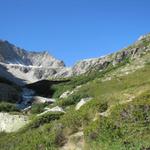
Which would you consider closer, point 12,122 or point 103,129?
point 103,129

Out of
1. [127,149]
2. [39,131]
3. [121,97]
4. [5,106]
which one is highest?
[5,106]

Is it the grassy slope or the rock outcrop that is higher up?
the rock outcrop

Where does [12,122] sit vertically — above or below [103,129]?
above

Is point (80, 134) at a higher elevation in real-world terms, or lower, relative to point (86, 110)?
lower

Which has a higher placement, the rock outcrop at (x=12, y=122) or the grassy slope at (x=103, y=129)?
the rock outcrop at (x=12, y=122)

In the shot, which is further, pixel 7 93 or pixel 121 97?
pixel 7 93

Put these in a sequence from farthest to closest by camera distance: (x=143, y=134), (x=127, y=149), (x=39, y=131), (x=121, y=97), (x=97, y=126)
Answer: (x=121, y=97)
(x=39, y=131)
(x=97, y=126)
(x=143, y=134)
(x=127, y=149)

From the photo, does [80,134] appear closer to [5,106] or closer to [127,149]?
[127,149]

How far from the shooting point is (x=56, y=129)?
114 feet

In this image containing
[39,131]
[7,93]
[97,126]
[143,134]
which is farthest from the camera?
[7,93]

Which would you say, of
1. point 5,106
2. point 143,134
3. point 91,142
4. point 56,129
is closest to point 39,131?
point 56,129

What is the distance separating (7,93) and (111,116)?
13970cm

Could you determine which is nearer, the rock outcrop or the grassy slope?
the grassy slope

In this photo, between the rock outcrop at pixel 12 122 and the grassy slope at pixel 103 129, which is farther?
the rock outcrop at pixel 12 122
